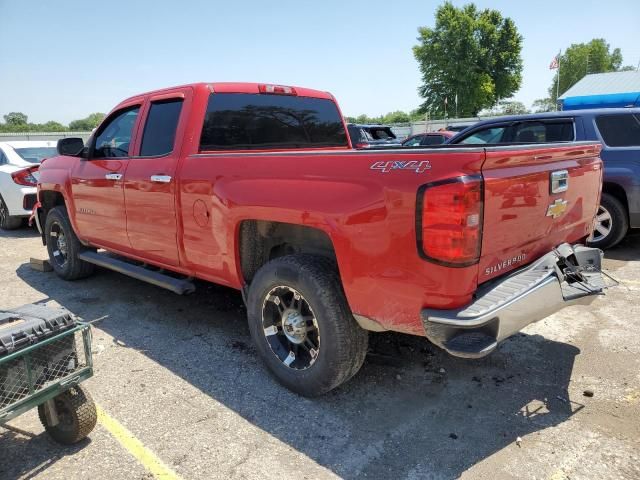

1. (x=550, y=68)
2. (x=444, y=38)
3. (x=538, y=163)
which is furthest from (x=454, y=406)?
(x=444, y=38)

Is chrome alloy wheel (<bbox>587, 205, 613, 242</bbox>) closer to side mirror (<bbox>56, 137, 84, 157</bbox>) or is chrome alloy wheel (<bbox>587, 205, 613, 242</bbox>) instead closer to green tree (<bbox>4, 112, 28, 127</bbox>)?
side mirror (<bbox>56, 137, 84, 157</bbox>)

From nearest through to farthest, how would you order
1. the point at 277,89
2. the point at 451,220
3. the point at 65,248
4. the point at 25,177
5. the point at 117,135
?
the point at 451,220, the point at 277,89, the point at 117,135, the point at 65,248, the point at 25,177

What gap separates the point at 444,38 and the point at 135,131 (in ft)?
165

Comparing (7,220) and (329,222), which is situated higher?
(329,222)

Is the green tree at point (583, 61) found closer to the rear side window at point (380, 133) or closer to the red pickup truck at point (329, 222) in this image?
the rear side window at point (380, 133)

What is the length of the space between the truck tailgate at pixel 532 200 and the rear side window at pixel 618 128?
3.31 meters

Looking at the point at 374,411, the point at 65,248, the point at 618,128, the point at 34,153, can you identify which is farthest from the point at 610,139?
the point at 34,153

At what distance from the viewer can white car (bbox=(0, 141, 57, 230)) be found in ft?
28.6

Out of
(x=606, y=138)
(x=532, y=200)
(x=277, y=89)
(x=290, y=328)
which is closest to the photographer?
(x=532, y=200)

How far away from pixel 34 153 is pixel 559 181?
9952 mm

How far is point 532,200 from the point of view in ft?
8.75

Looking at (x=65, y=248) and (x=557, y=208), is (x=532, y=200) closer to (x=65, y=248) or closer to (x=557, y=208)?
(x=557, y=208)

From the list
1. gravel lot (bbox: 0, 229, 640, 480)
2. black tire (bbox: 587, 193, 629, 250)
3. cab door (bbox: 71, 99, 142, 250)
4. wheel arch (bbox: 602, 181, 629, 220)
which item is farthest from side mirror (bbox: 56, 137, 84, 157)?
wheel arch (bbox: 602, 181, 629, 220)

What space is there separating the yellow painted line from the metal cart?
191mm
